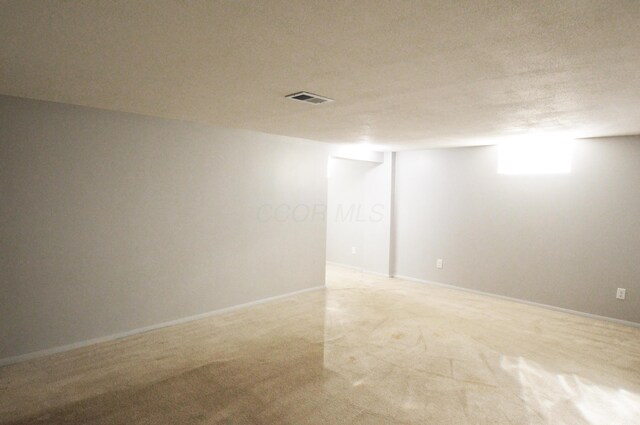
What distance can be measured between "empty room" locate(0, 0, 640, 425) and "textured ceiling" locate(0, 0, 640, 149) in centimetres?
2

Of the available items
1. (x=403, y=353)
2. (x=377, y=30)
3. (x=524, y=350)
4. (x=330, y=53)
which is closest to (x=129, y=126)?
(x=330, y=53)

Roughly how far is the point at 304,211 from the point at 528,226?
303 centimetres

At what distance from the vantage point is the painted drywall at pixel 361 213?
6590 millimetres

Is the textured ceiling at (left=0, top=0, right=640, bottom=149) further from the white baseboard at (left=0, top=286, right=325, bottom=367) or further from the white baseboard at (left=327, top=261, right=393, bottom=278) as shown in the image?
the white baseboard at (left=327, top=261, right=393, bottom=278)

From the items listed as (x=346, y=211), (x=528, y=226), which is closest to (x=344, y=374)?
(x=528, y=226)

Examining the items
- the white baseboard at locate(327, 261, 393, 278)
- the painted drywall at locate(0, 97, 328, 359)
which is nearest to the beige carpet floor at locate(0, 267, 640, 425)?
the painted drywall at locate(0, 97, 328, 359)

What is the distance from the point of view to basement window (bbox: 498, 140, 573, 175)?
4742 millimetres

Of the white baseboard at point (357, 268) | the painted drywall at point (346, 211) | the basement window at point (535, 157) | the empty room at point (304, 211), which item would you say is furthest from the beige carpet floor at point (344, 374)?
the painted drywall at point (346, 211)

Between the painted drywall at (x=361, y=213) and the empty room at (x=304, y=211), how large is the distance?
702 mm

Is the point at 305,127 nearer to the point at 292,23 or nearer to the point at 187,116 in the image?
the point at 187,116

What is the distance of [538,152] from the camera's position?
4.95 m

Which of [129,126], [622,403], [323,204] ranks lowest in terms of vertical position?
[622,403]

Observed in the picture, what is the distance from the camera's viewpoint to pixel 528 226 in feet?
16.6

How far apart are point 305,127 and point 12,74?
2543mm
